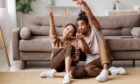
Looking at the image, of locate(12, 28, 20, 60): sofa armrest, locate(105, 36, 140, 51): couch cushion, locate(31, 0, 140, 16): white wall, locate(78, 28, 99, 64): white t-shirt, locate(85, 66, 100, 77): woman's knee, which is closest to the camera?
locate(85, 66, 100, 77): woman's knee

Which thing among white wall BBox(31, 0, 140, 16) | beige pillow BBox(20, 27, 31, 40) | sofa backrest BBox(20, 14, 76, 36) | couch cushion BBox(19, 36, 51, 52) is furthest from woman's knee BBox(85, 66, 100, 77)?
white wall BBox(31, 0, 140, 16)

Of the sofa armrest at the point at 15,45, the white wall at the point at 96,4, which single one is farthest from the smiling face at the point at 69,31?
the white wall at the point at 96,4

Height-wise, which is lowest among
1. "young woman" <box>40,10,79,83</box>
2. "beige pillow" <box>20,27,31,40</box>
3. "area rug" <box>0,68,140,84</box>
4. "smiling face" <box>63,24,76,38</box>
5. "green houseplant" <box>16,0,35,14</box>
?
"area rug" <box>0,68,140,84</box>

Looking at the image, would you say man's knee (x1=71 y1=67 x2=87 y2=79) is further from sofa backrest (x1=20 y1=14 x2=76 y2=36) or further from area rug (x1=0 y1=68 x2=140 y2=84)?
sofa backrest (x1=20 y1=14 x2=76 y2=36)

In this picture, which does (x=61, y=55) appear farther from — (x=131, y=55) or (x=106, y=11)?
(x=106, y=11)

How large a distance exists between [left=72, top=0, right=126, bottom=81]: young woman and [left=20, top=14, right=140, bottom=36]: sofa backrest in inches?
35.9

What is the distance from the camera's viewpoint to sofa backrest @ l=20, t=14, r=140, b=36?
15.3 feet

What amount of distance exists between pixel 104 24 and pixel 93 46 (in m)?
1.06

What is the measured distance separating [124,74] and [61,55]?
86 centimetres

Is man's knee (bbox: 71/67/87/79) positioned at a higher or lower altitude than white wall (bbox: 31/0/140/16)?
lower

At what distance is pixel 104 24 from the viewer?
473cm

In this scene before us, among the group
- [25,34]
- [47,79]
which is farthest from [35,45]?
[47,79]

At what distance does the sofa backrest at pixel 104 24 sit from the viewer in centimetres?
467

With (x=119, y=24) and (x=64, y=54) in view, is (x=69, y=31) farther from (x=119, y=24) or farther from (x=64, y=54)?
(x=119, y=24)
